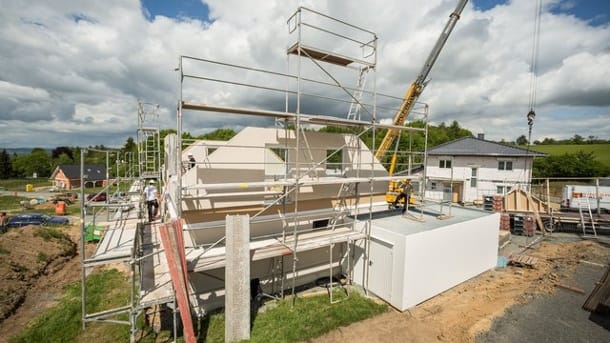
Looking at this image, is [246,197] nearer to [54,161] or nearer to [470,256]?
[470,256]

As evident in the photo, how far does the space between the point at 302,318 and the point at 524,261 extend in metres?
10.1

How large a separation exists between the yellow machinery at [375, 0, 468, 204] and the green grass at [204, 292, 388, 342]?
17.3ft

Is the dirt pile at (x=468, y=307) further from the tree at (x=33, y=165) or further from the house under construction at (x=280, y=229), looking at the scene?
the tree at (x=33, y=165)

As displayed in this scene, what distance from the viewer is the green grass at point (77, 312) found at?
7.30m

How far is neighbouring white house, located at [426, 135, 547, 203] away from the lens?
21.8 meters

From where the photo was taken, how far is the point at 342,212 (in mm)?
10586

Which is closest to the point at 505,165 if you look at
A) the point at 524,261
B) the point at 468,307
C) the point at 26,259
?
the point at 524,261

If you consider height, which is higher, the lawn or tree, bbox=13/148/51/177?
tree, bbox=13/148/51/177

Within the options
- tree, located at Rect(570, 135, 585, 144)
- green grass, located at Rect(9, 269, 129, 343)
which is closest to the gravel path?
green grass, located at Rect(9, 269, 129, 343)

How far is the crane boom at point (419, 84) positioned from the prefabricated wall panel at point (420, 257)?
440 cm

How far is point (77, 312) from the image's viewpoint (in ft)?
27.8

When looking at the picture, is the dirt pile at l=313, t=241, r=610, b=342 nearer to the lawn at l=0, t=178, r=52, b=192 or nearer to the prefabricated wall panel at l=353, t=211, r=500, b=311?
the prefabricated wall panel at l=353, t=211, r=500, b=311

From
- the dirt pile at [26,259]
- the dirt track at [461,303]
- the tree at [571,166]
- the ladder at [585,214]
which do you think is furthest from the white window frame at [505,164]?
the dirt pile at [26,259]

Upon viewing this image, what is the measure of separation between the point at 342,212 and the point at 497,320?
5.57 metres
